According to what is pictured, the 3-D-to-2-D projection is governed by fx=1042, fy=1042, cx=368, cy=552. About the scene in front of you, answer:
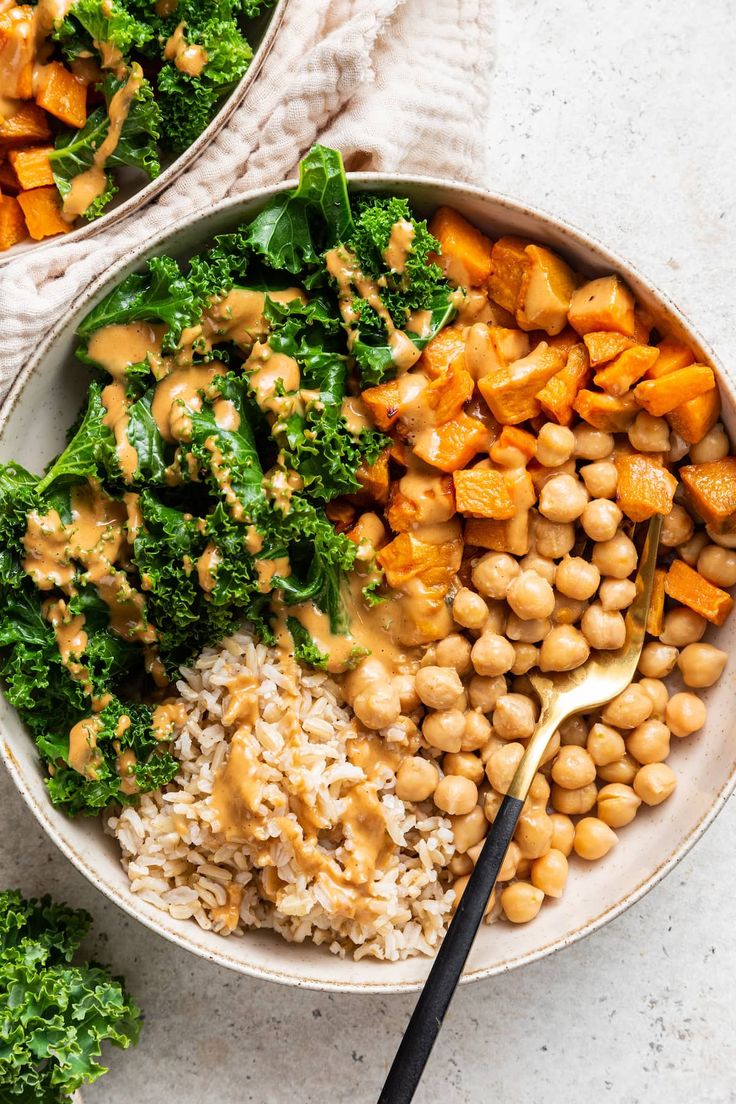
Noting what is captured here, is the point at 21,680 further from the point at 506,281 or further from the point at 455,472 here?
the point at 506,281

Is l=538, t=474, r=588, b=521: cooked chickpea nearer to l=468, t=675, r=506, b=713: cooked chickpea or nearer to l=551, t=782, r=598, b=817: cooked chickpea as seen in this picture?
l=468, t=675, r=506, b=713: cooked chickpea

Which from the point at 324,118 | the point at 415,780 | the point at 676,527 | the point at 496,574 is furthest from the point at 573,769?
the point at 324,118

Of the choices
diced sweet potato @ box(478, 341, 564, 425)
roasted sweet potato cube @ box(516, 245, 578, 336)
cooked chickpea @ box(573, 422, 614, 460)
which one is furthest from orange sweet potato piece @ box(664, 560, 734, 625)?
roasted sweet potato cube @ box(516, 245, 578, 336)

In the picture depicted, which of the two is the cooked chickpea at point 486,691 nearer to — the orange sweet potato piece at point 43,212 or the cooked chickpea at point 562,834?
the cooked chickpea at point 562,834

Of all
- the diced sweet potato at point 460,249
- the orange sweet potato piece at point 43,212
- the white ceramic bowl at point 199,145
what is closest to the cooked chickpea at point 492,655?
the diced sweet potato at point 460,249

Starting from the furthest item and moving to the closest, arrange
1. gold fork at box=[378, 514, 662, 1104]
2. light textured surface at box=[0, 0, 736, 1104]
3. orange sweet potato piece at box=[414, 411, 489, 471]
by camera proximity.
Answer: light textured surface at box=[0, 0, 736, 1104], orange sweet potato piece at box=[414, 411, 489, 471], gold fork at box=[378, 514, 662, 1104]

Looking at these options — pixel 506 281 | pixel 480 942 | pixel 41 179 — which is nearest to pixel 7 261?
pixel 41 179

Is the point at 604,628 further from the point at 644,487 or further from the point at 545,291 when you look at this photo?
the point at 545,291
